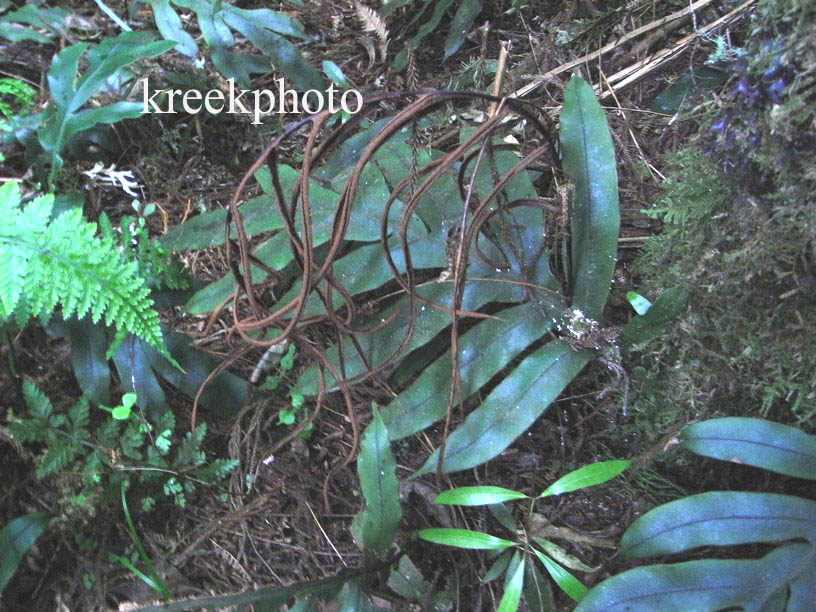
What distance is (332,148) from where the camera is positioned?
5.58ft

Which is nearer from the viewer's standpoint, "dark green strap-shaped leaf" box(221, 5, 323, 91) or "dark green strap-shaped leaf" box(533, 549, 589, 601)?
"dark green strap-shaped leaf" box(533, 549, 589, 601)

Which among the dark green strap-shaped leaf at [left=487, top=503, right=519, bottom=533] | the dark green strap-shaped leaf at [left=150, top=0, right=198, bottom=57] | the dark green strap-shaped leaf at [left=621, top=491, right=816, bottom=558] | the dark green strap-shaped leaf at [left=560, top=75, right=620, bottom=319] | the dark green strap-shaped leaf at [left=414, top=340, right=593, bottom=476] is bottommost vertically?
the dark green strap-shaped leaf at [left=487, top=503, right=519, bottom=533]

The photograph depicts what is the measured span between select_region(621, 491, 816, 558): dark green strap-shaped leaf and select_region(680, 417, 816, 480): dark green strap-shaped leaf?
0.21 ft

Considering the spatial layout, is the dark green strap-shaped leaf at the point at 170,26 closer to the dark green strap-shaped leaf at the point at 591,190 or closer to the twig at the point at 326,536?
the dark green strap-shaped leaf at the point at 591,190

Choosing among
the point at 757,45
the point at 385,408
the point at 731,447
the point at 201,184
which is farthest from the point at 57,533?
the point at 757,45

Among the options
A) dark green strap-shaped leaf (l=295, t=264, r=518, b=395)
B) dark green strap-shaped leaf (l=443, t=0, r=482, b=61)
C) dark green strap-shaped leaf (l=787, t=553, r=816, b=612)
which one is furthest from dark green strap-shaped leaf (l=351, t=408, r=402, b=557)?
dark green strap-shaped leaf (l=443, t=0, r=482, b=61)

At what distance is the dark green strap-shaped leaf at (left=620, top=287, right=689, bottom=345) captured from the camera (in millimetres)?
1200

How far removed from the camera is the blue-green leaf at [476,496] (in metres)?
1.22

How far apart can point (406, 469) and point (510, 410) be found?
330mm

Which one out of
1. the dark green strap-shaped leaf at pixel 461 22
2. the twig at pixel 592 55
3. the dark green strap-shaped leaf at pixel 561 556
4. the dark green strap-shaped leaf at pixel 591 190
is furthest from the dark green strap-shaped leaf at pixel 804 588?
the dark green strap-shaped leaf at pixel 461 22

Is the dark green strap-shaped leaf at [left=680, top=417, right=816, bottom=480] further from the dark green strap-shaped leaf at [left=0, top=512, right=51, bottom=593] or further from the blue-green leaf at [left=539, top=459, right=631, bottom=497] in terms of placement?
the dark green strap-shaped leaf at [left=0, top=512, right=51, bottom=593]

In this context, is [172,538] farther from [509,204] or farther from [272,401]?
[509,204]

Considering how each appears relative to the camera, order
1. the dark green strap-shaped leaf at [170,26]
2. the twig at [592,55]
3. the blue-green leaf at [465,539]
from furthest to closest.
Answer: the dark green strap-shaped leaf at [170,26], the twig at [592,55], the blue-green leaf at [465,539]

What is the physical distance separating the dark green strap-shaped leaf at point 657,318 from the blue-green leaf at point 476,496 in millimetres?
401
